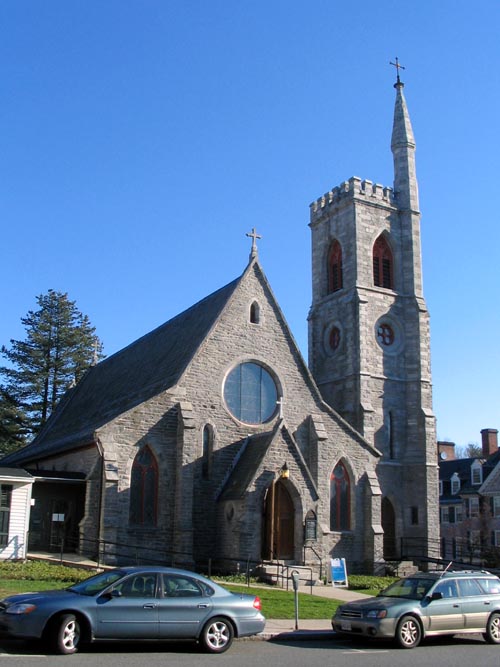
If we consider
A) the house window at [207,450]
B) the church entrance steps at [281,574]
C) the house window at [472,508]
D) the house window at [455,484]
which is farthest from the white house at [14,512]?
the house window at [455,484]

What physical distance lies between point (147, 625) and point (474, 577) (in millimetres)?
7349

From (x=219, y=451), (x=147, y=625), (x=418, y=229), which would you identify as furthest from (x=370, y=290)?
(x=147, y=625)

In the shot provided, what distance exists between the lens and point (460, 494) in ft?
172

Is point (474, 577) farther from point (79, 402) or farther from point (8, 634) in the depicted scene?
point (79, 402)

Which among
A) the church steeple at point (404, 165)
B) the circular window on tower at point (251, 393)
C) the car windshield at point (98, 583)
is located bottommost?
the car windshield at point (98, 583)

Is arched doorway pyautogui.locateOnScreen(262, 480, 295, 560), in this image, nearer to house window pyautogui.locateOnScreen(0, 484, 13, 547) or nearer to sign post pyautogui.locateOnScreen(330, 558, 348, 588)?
sign post pyautogui.locateOnScreen(330, 558, 348, 588)

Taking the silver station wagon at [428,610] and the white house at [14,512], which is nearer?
the silver station wagon at [428,610]

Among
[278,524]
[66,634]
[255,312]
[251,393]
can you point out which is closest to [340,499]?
[278,524]

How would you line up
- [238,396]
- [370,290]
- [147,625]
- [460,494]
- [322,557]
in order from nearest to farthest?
[147,625]
[322,557]
[238,396]
[370,290]
[460,494]

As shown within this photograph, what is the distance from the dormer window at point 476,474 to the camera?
52.0m

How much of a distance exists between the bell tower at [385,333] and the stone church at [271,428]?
8 cm

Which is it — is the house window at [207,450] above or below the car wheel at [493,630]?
above

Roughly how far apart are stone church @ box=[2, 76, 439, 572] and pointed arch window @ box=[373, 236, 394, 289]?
7cm

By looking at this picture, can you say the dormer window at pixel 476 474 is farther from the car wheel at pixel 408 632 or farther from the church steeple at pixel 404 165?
the car wheel at pixel 408 632
